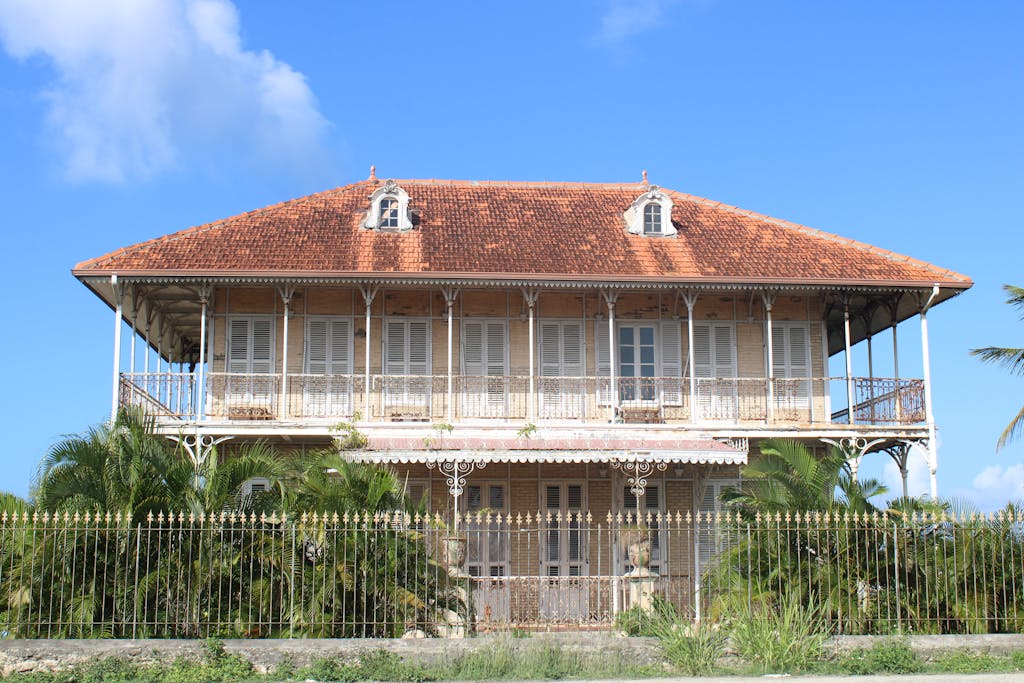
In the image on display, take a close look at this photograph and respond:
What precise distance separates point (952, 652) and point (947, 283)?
9782 mm

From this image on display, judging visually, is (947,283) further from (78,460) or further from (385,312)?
(78,460)

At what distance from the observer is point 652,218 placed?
24062 millimetres

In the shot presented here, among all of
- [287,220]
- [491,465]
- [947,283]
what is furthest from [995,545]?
[287,220]

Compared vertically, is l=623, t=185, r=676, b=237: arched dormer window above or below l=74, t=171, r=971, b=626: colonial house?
above

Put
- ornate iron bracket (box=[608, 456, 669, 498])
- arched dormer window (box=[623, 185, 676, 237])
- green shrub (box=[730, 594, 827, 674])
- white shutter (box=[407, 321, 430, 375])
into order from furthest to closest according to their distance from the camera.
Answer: arched dormer window (box=[623, 185, 676, 237])
white shutter (box=[407, 321, 430, 375])
ornate iron bracket (box=[608, 456, 669, 498])
green shrub (box=[730, 594, 827, 674])

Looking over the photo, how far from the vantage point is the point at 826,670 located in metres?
13.0

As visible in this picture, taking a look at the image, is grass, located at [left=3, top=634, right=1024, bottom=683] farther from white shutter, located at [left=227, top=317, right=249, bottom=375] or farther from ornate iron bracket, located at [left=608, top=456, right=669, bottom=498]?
white shutter, located at [left=227, top=317, right=249, bottom=375]

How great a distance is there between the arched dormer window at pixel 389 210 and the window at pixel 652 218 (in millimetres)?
4728

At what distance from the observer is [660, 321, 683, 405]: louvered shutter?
2264 cm

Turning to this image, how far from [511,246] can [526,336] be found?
1.77 m

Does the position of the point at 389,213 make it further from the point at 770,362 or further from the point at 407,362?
the point at 770,362

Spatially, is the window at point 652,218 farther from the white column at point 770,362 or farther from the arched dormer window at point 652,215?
the white column at point 770,362

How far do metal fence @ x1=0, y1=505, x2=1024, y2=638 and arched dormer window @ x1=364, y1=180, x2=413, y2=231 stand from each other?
1000 centimetres

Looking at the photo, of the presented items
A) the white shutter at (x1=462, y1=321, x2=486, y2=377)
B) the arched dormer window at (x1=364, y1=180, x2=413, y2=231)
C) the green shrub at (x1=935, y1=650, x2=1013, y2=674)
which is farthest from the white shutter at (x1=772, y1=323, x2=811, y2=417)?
the green shrub at (x1=935, y1=650, x2=1013, y2=674)
